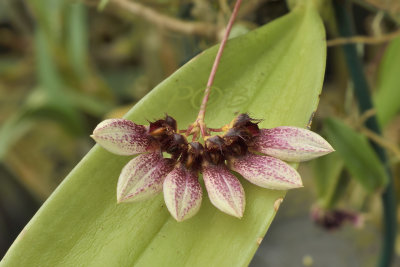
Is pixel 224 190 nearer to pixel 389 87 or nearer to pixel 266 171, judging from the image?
pixel 266 171

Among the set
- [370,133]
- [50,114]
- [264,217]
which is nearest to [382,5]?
[370,133]

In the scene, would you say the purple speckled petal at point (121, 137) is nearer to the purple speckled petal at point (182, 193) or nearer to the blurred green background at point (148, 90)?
the purple speckled petal at point (182, 193)

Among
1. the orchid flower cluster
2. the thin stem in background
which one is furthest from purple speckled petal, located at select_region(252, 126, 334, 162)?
the thin stem in background

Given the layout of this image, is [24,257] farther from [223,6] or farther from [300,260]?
[300,260]

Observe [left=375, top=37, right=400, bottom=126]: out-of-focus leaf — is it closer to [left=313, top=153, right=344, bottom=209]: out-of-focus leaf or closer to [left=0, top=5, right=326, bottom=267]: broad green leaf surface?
[left=313, top=153, right=344, bottom=209]: out-of-focus leaf

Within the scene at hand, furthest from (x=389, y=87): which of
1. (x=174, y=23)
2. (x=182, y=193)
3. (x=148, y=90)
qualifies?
(x=148, y=90)

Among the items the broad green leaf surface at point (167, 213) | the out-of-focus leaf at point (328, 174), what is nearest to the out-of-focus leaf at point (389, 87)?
the out-of-focus leaf at point (328, 174)
